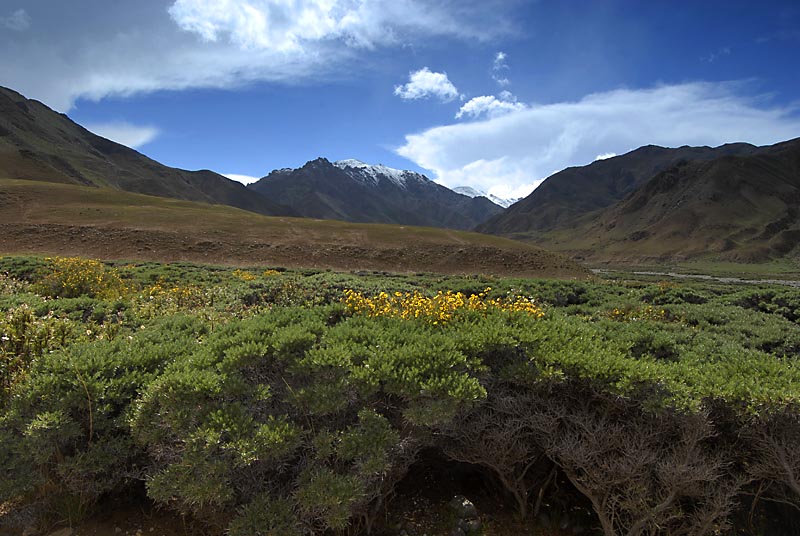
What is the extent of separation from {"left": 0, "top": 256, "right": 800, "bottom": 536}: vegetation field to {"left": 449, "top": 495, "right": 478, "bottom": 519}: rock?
3 cm

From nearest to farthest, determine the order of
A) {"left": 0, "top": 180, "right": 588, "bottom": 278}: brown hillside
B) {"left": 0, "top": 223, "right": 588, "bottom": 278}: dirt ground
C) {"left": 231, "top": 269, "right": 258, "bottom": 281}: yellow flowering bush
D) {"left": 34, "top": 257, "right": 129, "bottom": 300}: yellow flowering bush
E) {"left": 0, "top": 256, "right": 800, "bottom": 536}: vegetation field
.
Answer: {"left": 0, "top": 256, "right": 800, "bottom": 536}: vegetation field < {"left": 34, "top": 257, "right": 129, "bottom": 300}: yellow flowering bush < {"left": 231, "top": 269, "right": 258, "bottom": 281}: yellow flowering bush < {"left": 0, "top": 223, "right": 588, "bottom": 278}: dirt ground < {"left": 0, "top": 180, "right": 588, "bottom": 278}: brown hillside

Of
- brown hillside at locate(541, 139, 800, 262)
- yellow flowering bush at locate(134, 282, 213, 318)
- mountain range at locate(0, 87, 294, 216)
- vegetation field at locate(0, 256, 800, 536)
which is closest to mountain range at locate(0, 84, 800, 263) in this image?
brown hillside at locate(541, 139, 800, 262)

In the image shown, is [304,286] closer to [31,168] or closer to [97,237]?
[97,237]

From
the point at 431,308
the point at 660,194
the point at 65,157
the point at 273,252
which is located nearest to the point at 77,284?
the point at 431,308

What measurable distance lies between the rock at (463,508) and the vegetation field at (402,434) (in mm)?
25

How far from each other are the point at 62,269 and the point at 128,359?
9.16m

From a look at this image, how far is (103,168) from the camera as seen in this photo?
115125mm

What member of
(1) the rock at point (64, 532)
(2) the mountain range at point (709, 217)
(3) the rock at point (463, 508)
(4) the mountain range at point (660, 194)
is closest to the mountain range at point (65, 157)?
(4) the mountain range at point (660, 194)

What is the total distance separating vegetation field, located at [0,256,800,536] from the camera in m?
3.03

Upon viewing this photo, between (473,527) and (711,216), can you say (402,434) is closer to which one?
(473,527)

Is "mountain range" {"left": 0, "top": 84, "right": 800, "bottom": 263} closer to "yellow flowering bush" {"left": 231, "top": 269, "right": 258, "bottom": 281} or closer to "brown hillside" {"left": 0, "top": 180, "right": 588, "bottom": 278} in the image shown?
"brown hillside" {"left": 0, "top": 180, "right": 588, "bottom": 278}

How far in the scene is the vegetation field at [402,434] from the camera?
119 inches

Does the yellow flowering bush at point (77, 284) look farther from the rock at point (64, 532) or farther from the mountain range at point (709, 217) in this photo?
the mountain range at point (709, 217)

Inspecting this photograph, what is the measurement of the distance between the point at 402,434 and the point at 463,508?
0.91 m
